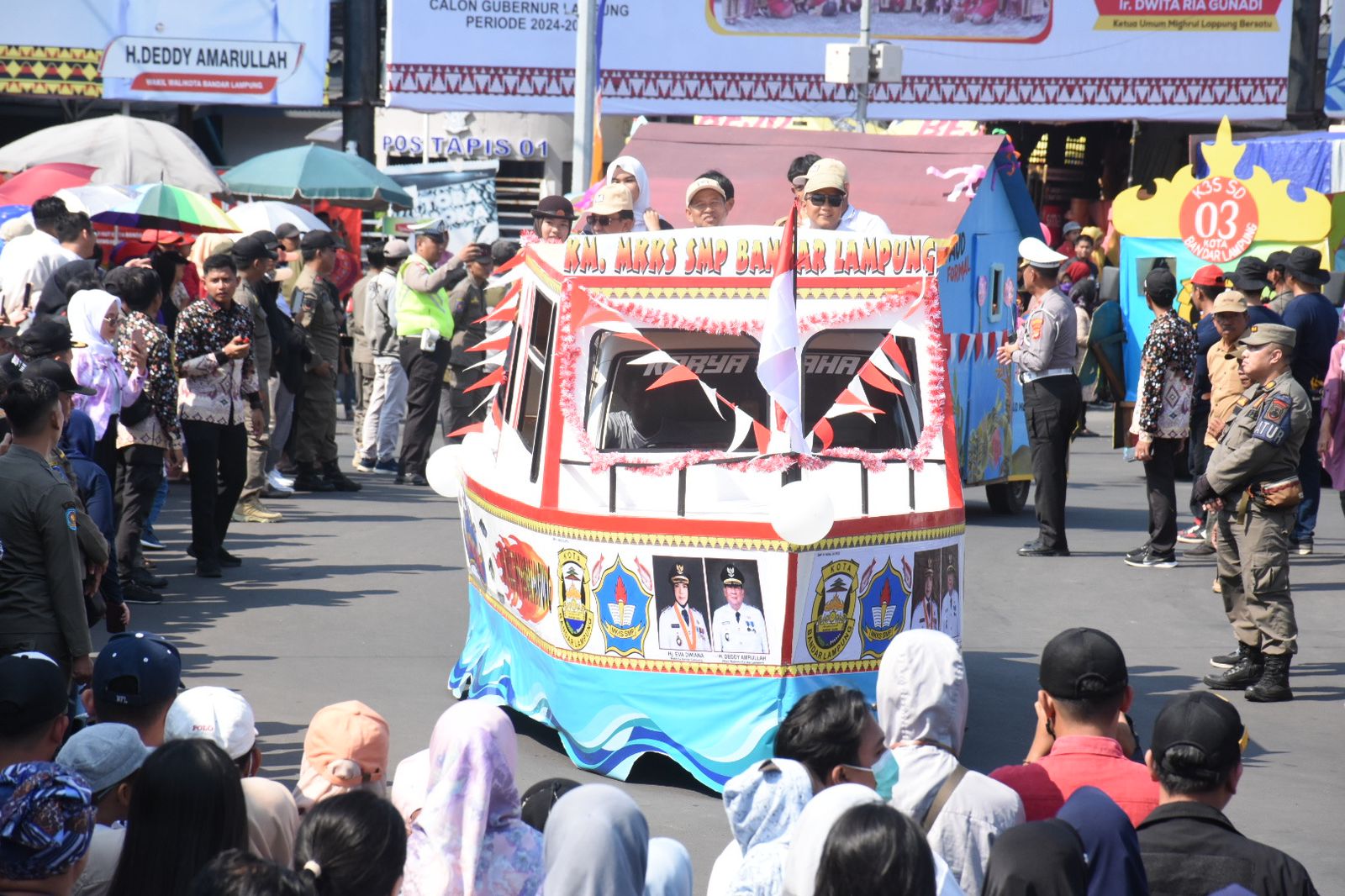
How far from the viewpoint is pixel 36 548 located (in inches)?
243

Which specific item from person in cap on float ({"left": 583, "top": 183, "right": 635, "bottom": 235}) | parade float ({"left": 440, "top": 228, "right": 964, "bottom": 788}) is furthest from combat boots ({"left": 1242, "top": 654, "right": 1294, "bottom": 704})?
person in cap on float ({"left": 583, "top": 183, "right": 635, "bottom": 235})

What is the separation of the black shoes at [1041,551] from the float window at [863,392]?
4.87 m

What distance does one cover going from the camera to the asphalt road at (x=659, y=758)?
743 centimetres

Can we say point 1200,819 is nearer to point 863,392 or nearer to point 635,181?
point 863,392

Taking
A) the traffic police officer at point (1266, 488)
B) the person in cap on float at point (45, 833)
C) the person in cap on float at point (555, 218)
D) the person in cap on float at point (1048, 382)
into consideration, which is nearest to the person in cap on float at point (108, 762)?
the person in cap on float at point (45, 833)

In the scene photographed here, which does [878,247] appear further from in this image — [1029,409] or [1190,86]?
[1190,86]

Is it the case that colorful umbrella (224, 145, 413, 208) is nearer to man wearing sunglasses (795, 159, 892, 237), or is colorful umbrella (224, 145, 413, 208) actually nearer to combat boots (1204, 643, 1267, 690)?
man wearing sunglasses (795, 159, 892, 237)

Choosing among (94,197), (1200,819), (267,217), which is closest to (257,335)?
(94,197)

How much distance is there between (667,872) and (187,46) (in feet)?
72.9

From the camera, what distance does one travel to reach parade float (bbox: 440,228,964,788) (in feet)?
22.6

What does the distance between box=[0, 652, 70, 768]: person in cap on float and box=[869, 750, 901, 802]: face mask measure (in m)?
2.21

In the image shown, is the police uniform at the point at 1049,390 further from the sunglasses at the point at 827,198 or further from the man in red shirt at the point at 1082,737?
the man in red shirt at the point at 1082,737

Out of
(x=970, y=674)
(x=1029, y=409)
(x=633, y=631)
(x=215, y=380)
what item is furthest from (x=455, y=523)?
(x=633, y=631)

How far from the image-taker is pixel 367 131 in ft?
81.6
